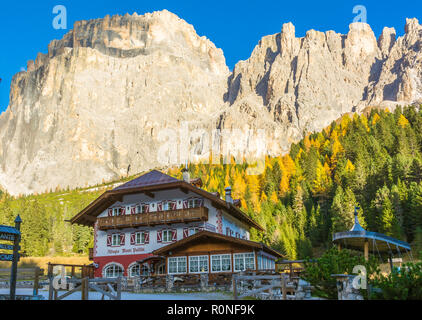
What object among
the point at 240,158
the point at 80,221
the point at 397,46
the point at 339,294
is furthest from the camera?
the point at 397,46

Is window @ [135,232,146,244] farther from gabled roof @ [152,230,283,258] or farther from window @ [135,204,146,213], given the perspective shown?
gabled roof @ [152,230,283,258]

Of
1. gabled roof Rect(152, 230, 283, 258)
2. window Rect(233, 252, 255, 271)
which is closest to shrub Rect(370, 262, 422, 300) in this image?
gabled roof Rect(152, 230, 283, 258)

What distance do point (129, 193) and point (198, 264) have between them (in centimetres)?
1017

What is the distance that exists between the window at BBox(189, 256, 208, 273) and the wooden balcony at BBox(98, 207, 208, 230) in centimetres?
383

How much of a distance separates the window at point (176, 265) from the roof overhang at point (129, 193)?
5.58 m

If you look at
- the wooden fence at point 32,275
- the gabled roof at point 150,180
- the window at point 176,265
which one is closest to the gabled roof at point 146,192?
the gabled roof at point 150,180

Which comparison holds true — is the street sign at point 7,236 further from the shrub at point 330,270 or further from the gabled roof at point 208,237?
the gabled roof at point 208,237

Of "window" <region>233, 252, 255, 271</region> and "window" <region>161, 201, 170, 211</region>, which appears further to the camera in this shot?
"window" <region>161, 201, 170, 211</region>

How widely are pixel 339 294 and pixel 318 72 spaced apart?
19245cm

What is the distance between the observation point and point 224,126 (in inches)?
7338

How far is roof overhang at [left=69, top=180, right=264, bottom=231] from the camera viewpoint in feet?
114

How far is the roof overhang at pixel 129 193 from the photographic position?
1364 inches
